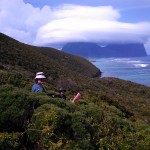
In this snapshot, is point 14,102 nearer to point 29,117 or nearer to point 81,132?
point 29,117

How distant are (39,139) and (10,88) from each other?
2.07 metres

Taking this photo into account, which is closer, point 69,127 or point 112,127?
point 69,127

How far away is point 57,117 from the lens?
24.8 feet

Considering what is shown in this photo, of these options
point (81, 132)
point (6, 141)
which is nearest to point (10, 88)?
point (6, 141)

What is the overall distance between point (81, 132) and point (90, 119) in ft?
2.91

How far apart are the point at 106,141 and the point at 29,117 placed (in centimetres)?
184

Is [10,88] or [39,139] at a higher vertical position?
[10,88]

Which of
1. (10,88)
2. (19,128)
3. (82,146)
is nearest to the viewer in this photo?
(82,146)

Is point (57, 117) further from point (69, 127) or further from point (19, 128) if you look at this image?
point (19, 128)

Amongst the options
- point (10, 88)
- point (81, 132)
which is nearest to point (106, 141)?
point (81, 132)

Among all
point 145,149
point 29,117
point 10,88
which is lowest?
point 145,149

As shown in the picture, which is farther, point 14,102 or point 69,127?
point 14,102

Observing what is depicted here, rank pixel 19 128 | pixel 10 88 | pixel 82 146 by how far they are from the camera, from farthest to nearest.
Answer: pixel 10 88, pixel 19 128, pixel 82 146

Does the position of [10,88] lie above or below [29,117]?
above
